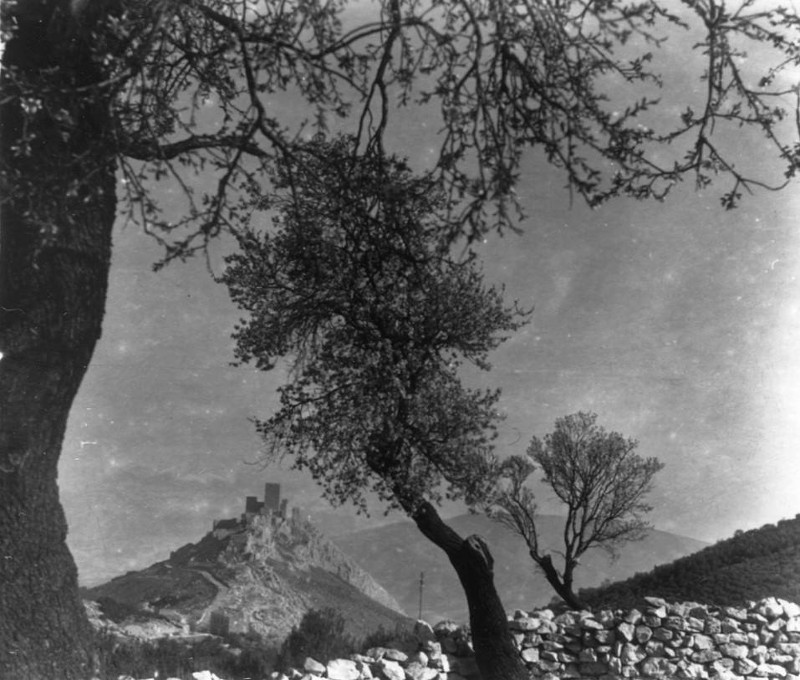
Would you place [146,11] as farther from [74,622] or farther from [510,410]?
[510,410]

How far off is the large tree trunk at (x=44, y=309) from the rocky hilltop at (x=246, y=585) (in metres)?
1.12

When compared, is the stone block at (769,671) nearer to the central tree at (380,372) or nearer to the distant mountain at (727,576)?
the distant mountain at (727,576)

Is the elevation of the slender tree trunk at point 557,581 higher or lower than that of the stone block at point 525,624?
higher

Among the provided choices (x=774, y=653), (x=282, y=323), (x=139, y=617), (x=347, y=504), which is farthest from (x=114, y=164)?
(x=774, y=653)

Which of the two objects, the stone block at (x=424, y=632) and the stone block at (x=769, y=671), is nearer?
the stone block at (x=424, y=632)

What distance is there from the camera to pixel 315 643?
34.7 ft

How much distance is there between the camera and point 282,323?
9758 mm

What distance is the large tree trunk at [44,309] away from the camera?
672 cm

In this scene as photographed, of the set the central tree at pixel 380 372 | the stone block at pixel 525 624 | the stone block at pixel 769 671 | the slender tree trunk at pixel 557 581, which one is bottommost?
the stone block at pixel 769 671

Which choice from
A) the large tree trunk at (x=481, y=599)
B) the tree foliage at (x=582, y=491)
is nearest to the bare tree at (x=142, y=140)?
the large tree trunk at (x=481, y=599)

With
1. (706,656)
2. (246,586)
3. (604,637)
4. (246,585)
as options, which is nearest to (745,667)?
(706,656)

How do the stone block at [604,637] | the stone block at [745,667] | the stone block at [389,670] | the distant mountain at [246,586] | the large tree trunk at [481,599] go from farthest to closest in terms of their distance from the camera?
the distant mountain at [246,586]
the stone block at [604,637]
the stone block at [745,667]
the large tree trunk at [481,599]
the stone block at [389,670]

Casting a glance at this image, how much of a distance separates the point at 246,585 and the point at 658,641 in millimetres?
10648

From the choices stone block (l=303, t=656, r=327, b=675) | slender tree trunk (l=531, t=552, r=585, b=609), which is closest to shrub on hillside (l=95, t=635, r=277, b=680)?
stone block (l=303, t=656, r=327, b=675)
